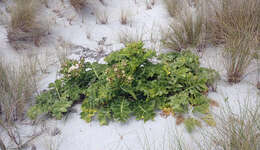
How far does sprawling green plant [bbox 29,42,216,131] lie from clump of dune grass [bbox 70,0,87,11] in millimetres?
2213

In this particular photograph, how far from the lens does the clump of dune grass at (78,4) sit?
410cm

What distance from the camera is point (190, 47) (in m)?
3.01

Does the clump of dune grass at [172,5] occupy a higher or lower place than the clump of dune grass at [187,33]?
higher

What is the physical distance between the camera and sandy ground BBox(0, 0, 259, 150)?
199 cm

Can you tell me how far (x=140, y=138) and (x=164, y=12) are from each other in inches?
125

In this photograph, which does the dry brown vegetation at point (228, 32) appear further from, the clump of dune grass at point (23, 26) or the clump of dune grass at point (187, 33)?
the clump of dune grass at point (23, 26)

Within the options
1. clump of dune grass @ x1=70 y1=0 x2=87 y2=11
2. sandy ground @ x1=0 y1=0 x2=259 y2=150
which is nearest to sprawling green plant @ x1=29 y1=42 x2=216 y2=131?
sandy ground @ x1=0 y1=0 x2=259 y2=150

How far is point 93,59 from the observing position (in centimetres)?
322

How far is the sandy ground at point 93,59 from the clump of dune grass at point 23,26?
0.17 metres

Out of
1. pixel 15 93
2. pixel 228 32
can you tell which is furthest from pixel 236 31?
pixel 15 93

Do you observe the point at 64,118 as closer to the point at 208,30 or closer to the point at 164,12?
the point at 208,30

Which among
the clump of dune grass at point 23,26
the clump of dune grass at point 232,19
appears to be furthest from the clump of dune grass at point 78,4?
the clump of dune grass at point 232,19

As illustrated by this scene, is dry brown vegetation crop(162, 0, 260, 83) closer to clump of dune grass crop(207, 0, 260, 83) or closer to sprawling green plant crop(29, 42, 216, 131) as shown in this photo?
clump of dune grass crop(207, 0, 260, 83)

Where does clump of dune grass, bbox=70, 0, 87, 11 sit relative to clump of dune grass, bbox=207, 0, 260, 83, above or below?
above
